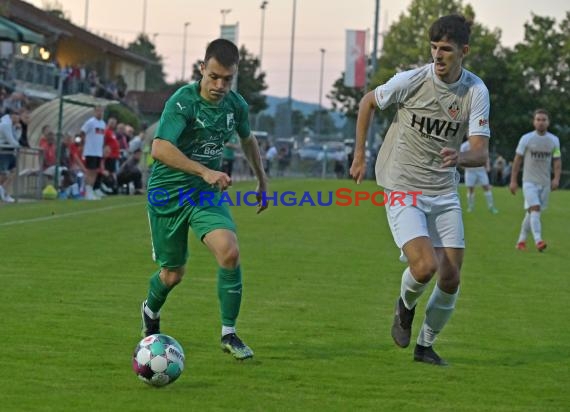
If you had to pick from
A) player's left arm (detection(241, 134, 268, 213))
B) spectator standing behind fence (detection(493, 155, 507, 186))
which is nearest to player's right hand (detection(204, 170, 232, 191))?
player's left arm (detection(241, 134, 268, 213))

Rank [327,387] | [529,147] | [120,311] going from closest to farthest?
[327,387]
[120,311]
[529,147]

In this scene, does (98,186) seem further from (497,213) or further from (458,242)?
(458,242)

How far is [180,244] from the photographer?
8438 millimetres

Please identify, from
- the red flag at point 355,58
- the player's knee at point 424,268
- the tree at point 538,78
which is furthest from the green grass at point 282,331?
the tree at point 538,78

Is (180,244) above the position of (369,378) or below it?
above

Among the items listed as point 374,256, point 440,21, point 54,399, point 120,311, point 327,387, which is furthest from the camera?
point 374,256

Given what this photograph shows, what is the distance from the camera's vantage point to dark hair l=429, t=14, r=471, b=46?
8.16 meters

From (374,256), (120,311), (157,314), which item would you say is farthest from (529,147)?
(157,314)

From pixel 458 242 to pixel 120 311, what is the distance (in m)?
3.34

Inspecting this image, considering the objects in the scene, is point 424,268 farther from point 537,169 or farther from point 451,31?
point 537,169

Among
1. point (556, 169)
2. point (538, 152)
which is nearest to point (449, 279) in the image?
point (556, 169)

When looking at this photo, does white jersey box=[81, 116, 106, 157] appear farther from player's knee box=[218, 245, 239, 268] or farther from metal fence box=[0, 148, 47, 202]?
player's knee box=[218, 245, 239, 268]

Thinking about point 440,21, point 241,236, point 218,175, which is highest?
point 440,21

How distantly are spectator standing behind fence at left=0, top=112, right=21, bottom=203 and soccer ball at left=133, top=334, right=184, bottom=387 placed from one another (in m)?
18.3
